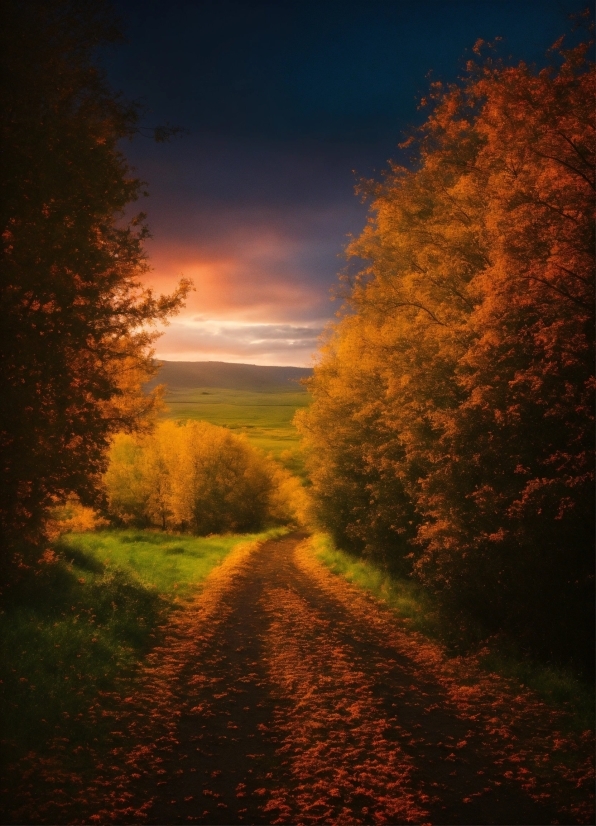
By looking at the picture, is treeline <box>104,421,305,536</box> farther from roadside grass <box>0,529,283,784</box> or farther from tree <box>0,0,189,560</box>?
tree <box>0,0,189,560</box>

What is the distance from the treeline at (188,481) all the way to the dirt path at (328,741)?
122ft

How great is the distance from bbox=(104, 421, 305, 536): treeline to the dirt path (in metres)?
37.2

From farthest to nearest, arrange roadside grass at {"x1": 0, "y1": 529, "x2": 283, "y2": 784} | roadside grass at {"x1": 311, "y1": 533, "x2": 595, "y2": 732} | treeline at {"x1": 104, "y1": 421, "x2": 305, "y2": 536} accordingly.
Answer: treeline at {"x1": 104, "y1": 421, "x2": 305, "y2": 536}, roadside grass at {"x1": 311, "y1": 533, "x2": 595, "y2": 732}, roadside grass at {"x1": 0, "y1": 529, "x2": 283, "y2": 784}

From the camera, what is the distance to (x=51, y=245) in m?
8.59

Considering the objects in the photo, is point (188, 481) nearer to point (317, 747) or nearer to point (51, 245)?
point (51, 245)

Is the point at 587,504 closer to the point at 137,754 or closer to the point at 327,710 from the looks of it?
the point at 327,710

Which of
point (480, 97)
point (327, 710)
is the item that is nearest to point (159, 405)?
point (327, 710)

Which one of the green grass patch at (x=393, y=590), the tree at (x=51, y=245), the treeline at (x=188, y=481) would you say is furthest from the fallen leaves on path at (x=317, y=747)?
the treeline at (x=188, y=481)

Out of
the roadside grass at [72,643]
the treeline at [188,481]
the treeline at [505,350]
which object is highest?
the treeline at [505,350]

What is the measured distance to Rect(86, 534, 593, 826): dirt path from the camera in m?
5.77

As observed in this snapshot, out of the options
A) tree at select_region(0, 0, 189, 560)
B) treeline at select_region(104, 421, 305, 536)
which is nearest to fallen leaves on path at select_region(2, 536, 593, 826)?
tree at select_region(0, 0, 189, 560)

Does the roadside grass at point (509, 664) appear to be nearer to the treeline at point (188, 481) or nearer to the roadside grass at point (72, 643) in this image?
the roadside grass at point (72, 643)

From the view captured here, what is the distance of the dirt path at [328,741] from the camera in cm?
577

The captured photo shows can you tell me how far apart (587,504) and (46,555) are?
11760 millimetres
